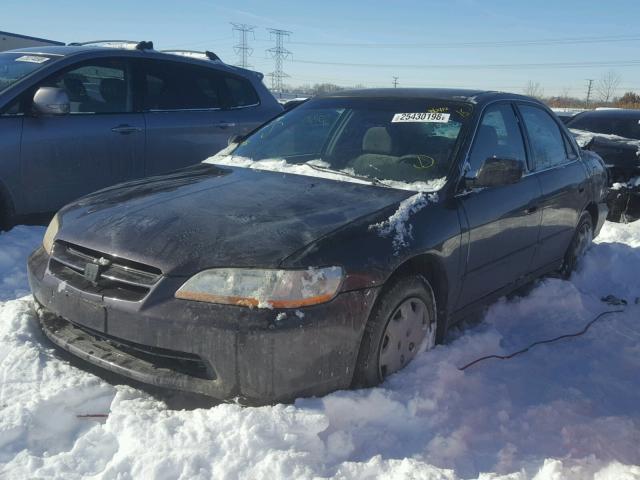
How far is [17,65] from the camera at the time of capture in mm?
4965

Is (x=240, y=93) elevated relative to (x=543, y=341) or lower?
elevated

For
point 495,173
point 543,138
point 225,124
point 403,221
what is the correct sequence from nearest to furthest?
point 403,221, point 495,173, point 543,138, point 225,124

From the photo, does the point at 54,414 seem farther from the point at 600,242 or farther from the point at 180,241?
the point at 600,242

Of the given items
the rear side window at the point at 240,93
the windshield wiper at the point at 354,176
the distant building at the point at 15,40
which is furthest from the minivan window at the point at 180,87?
the distant building at the point at 15,40

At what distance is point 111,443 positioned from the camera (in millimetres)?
2277

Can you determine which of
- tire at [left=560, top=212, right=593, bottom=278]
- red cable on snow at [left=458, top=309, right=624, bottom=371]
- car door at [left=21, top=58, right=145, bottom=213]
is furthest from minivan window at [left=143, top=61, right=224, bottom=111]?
red cable on snow at [left=458, top=309, right=624, bottom=371]

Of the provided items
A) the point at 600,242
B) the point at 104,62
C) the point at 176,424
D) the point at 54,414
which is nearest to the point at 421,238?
the point at 176,424

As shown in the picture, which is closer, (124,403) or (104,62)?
(124,403)

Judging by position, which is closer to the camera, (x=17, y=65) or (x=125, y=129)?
(x=17, y=65)

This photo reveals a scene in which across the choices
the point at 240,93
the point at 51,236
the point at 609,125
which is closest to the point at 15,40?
the point at 240,93

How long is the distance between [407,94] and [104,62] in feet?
9.49

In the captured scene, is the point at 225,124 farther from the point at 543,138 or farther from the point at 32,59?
the point at 543,138

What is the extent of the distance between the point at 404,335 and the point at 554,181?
2155 mm

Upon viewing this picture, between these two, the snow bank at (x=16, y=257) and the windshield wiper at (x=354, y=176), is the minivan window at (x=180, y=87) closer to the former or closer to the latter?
the snow bank at (x=16, y=257)
